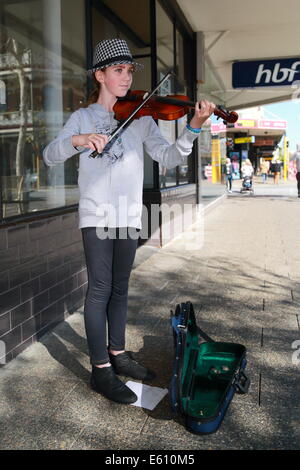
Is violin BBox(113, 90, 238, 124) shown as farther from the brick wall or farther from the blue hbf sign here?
the blue hbf sign

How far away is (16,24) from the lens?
12.0ft

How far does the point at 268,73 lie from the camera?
1126 cm

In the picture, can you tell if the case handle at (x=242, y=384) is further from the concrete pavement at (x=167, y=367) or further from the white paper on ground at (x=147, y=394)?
the white paper on ground at (x=147, y=394)

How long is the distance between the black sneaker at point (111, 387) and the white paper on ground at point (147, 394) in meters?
0.06

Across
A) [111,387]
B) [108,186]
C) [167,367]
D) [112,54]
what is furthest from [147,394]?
[112,54]

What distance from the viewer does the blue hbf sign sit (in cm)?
1111

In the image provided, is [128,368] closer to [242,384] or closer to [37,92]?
[242,384]

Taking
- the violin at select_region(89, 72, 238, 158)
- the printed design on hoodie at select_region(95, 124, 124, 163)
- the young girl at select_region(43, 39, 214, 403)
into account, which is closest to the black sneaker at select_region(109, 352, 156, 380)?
the young girl at select_region(43, 39, 214, 403)

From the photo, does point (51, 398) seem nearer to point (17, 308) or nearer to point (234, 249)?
point (17, 308)

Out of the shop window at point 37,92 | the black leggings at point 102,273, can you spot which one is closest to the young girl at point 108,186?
the black leggings at point 102,273

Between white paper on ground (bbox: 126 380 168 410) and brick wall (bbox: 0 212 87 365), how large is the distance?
0.89 m

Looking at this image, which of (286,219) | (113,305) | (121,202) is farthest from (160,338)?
(286,219)

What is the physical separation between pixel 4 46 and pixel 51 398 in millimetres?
2481

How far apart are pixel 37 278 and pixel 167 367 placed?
1.16 metres
